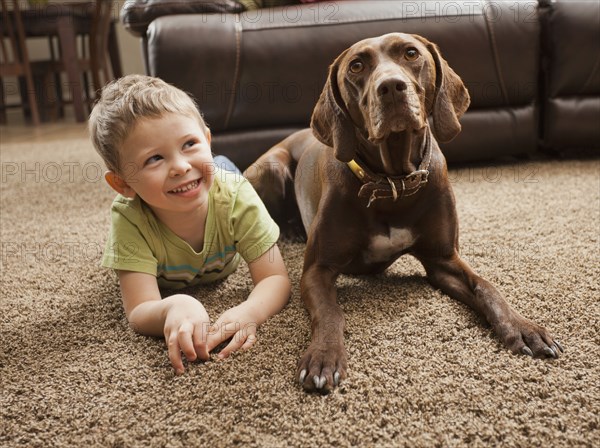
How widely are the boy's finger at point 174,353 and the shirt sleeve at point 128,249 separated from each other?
31cm

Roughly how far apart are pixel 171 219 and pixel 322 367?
68 centimetres

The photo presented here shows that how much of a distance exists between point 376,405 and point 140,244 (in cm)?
82

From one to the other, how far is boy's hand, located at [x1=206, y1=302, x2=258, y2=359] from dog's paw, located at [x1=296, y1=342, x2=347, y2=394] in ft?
0.57

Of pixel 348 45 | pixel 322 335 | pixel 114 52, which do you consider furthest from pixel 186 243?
pixel 114 52

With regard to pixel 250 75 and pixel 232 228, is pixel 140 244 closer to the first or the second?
pixel 232 228

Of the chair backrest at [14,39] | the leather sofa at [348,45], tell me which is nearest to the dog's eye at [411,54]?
the leather sofa at [348,45]

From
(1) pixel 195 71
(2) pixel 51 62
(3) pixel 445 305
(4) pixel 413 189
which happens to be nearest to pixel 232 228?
(4) pixel 413 189

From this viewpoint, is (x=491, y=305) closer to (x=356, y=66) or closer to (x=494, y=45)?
(x=356, y=66)

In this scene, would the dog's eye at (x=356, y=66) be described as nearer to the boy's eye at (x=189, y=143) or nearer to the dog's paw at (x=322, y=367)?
the boy's eye at (x=189, y=143)

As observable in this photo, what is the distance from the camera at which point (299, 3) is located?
3182 millimetres

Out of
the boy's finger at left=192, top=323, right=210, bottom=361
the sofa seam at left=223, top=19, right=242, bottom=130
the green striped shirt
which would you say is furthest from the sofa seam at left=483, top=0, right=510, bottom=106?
the boy's finger at left=192, top=323, right=210, bottom=361

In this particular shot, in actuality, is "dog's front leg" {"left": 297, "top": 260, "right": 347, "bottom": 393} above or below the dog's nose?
below

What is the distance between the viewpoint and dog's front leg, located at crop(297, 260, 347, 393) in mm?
1196
